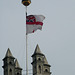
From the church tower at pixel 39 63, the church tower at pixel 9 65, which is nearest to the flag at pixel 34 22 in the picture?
the church tower at pixel 39 63

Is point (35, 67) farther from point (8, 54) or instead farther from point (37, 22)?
point (37, 22)

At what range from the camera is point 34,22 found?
193 ft

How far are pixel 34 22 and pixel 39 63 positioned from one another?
35365mm

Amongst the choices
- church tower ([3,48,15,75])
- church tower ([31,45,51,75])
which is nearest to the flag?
church tower ([31,45,51,75])

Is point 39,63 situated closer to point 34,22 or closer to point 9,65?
point 9,65

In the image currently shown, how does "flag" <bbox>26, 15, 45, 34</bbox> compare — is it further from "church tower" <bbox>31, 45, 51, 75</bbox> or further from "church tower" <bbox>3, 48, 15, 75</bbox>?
"church tower" <bbox>3, 48, 15, 75</bbox>

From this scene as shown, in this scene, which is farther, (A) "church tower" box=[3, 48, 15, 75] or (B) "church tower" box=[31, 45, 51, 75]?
(A) "church tower" box=[3, 48, 15, 75]

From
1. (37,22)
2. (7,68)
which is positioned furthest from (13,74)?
(37,22)

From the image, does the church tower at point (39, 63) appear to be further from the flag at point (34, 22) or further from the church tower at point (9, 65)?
the flag at point (34, 22)

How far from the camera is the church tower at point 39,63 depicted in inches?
3615

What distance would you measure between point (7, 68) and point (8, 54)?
3895mm

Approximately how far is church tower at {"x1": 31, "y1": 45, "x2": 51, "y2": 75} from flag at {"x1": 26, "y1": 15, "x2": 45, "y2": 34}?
34.0 metres

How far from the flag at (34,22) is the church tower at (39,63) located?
3403 cm

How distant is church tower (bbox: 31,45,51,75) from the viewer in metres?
91.8
